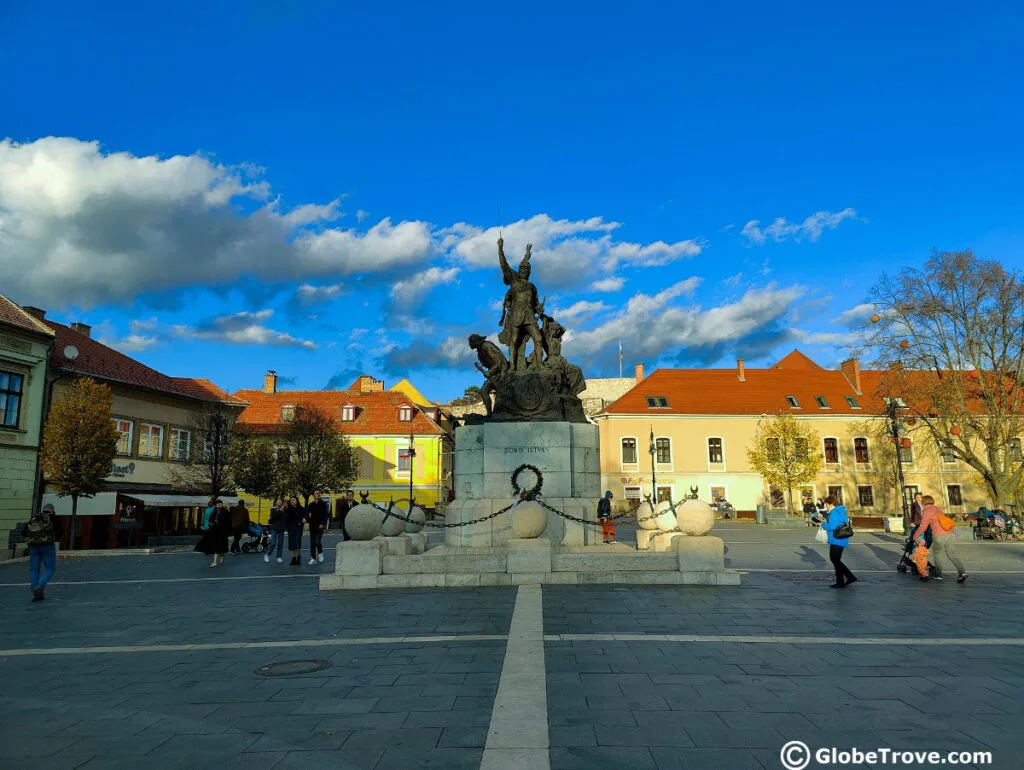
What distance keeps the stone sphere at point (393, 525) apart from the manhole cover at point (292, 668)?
302 inches

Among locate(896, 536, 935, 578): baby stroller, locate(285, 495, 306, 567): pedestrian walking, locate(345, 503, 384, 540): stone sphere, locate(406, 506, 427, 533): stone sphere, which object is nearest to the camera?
locate(345, 503, 384, 540): stone sphere

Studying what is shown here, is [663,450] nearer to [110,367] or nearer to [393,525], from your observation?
[110,367]

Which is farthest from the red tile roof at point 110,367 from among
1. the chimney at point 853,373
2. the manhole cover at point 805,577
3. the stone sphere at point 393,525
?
the chimney at point 853,373

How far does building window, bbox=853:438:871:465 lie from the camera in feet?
177

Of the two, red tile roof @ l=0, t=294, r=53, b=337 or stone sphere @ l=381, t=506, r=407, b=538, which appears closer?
stone sphere @ l=381, t=506, r=407, b=538

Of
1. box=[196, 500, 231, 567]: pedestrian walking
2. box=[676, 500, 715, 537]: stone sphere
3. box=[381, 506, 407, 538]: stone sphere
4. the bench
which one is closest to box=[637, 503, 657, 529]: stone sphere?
box=[676, 500, 715, 537]: stone sphere

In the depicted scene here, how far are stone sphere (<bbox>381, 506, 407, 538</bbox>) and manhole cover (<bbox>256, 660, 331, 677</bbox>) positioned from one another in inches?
302

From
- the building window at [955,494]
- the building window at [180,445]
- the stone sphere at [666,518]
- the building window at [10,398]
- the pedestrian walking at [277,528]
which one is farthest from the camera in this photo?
the building window at [955,494]

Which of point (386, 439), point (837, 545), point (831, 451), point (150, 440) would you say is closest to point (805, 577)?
point (837, 545)

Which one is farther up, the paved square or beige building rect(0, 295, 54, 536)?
beige building rect(0, 295, 54, 536)

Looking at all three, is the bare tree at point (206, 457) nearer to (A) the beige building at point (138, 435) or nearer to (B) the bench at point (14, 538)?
(A) the beige building at point (138, 435)

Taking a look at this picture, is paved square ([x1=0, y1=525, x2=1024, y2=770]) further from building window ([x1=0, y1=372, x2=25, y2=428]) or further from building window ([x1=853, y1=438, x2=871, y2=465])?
building window ([x1=853, y1=438, x2=871, y2=465])

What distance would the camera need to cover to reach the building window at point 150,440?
36.4 metres

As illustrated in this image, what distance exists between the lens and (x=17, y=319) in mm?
28375
